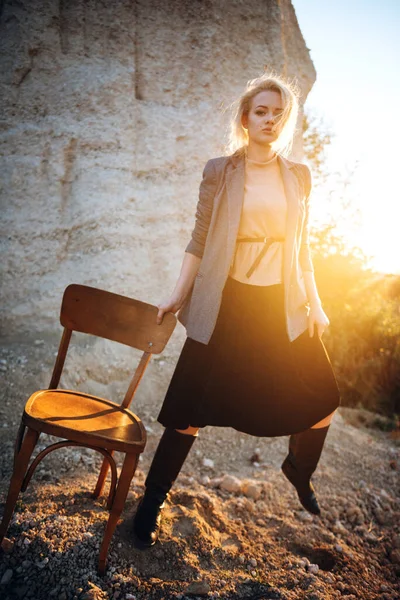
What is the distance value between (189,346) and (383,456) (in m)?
2.71

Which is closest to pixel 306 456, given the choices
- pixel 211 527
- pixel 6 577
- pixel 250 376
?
pixel 250 376

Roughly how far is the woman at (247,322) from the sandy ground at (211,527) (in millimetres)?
225

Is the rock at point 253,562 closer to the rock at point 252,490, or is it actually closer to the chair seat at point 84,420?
the rock at point 252,490

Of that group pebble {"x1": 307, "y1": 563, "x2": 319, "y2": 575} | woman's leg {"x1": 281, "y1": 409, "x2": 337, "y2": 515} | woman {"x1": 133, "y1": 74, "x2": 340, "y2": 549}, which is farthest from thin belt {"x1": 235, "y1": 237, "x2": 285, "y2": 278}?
pebble {"x1": 307, "y1": 563, "x2": 319, "y2": 575}

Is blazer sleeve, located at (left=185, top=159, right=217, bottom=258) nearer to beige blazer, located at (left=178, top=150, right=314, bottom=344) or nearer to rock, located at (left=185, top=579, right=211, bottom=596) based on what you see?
beige blazer, located at (left=178, top=150, right=314, bottom=344)

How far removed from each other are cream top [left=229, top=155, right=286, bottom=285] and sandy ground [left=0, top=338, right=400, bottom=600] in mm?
1429

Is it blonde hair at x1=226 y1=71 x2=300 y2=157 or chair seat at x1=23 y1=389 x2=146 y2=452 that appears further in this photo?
blonde hair at x1=226 y1=71 x2=300 y2=157

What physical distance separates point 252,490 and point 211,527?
1.72 feet

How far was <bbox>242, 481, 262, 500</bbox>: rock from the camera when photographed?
260cm

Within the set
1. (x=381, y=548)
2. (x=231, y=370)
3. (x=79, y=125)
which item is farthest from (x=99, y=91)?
(x=381, y=548)

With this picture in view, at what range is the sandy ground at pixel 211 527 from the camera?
1653mm

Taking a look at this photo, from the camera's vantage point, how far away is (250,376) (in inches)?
73.9

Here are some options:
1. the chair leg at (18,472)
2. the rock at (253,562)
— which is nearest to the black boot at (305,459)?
the rock at (253,562)

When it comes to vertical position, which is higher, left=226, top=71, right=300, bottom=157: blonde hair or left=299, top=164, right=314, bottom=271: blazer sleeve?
left=226, top=71, right=300, bottom=157: blonde hair
